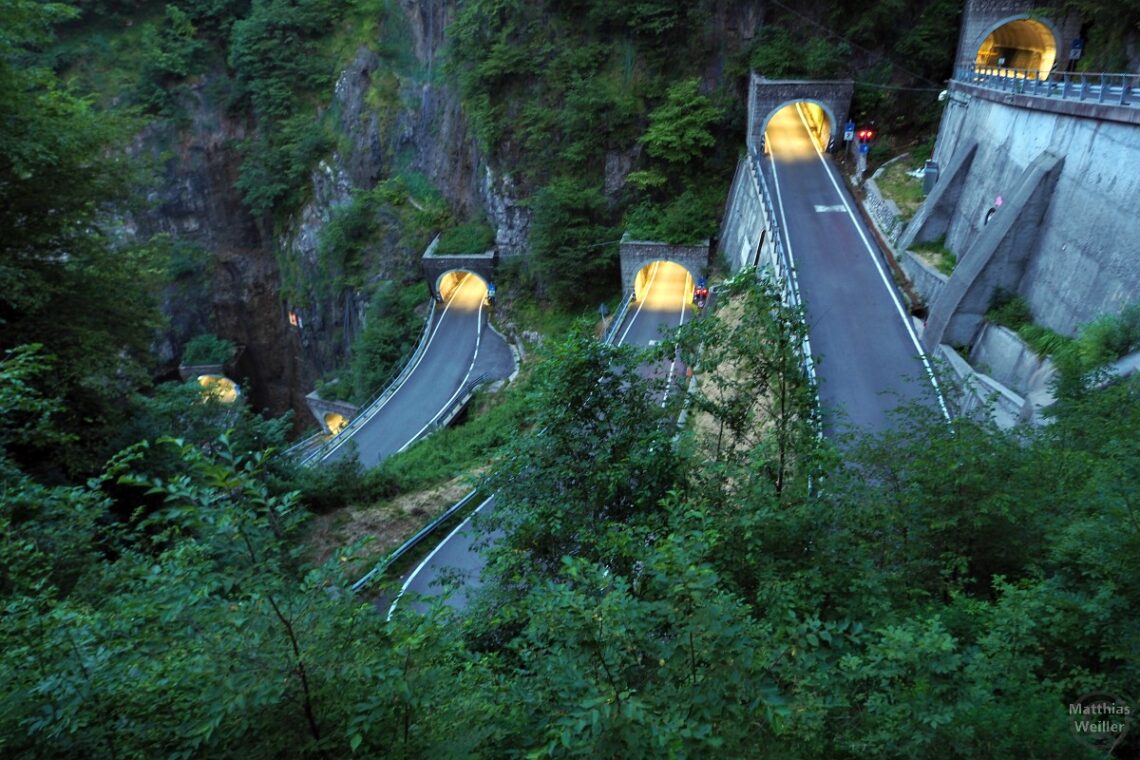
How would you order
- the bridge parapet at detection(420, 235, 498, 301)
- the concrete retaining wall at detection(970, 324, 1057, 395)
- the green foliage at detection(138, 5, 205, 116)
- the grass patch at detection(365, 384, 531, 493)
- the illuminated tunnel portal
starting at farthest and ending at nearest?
1. the green foliage at detection(138, 5, 205, 116)
2. the bridge parapet at detection(420, 235, 498, 301)
3. the illuminated tunnel portal
4. the grass patch at detection(365, 384, 531, 493)
5. the concrete retaining wall at detection(970, 324, 1057, 395)

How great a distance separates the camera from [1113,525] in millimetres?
6277

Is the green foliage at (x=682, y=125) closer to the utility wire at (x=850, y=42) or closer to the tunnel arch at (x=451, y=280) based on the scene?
the utility wire at (x=850, y=42)

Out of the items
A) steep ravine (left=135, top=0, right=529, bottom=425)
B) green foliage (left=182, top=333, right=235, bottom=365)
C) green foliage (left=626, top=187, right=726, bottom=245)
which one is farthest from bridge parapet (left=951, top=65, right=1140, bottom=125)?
green foliage (left=182, top=333, right=235, bottom=365)

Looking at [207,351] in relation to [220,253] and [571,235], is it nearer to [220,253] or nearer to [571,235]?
[220,253]

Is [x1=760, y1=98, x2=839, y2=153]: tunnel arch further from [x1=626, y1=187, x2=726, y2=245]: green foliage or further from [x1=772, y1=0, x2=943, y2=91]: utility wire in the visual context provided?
[x1=626, y1=187, x2=726, y2=245]: green foliage

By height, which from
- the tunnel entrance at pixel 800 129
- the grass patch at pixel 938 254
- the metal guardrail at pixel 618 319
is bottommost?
the metal guardrail at pixel 618 319

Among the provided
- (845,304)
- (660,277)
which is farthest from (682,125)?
(845,304)

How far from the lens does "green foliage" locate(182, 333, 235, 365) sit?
45625 mm

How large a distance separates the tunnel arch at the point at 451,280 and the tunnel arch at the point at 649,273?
29.9 ft

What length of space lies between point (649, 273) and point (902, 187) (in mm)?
12384

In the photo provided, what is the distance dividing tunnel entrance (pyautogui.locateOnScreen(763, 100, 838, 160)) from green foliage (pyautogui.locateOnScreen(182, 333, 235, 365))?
38692mm

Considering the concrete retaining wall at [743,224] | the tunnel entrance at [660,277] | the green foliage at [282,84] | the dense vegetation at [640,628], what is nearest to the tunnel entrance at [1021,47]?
the concrete retaining wall at [743,224]

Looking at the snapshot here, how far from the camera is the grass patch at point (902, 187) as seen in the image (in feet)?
73.2

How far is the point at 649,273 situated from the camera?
3288 cm
